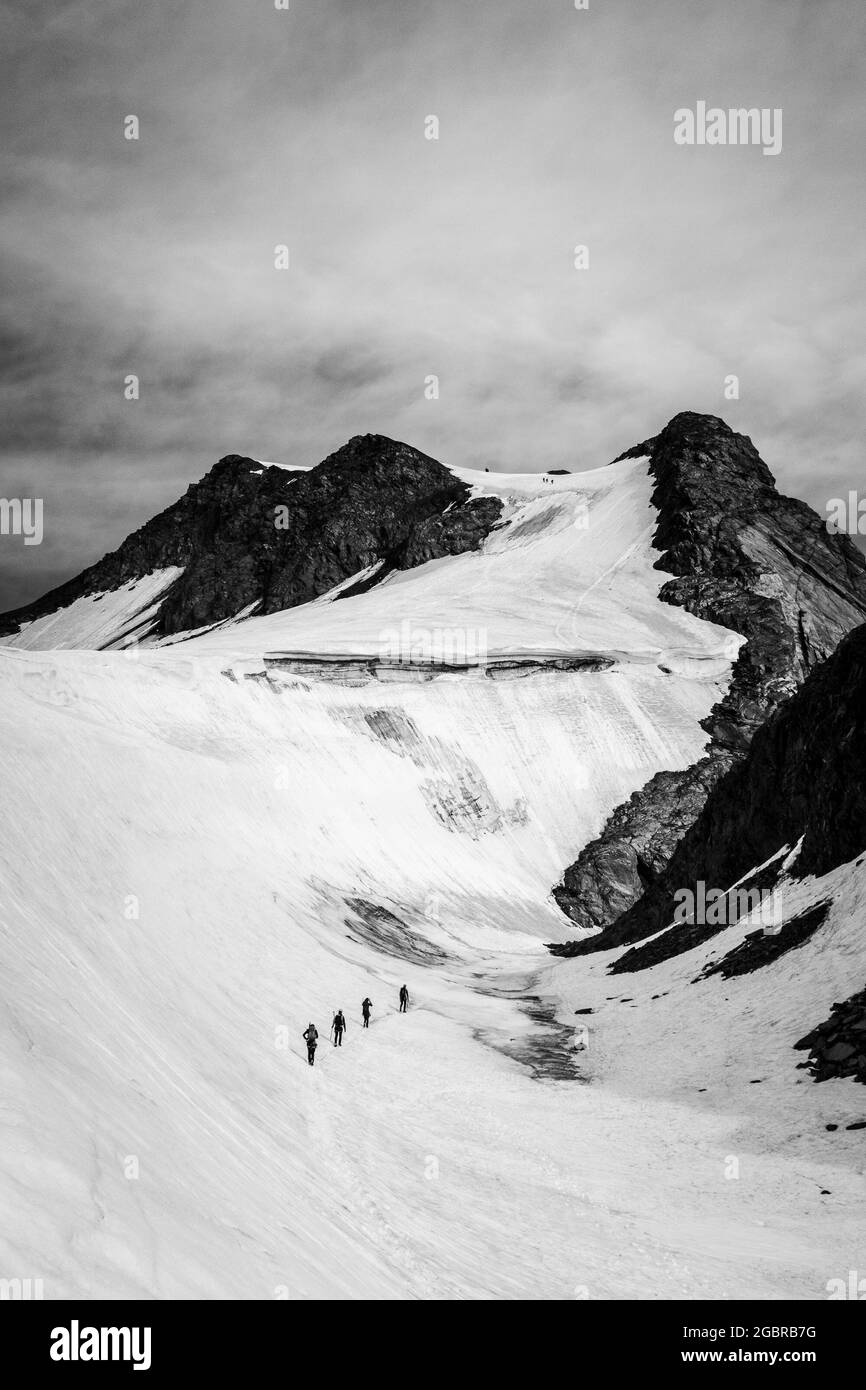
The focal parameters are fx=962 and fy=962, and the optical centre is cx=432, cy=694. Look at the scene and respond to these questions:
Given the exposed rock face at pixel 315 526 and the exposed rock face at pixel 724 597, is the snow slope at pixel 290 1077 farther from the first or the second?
the exposed rock face at pixel 315 526

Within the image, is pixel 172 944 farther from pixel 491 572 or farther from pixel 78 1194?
pixel 491 572

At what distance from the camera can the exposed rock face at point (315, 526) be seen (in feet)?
436

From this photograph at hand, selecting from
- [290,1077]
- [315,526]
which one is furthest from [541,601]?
[290,1077]

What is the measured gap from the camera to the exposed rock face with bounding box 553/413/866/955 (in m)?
67.7

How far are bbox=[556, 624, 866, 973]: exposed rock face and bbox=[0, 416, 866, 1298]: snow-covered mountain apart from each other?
1993 mm

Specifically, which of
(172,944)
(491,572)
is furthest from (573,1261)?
(491,572)

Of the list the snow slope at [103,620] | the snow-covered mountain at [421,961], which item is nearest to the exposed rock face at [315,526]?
the snow slope at [103,620]

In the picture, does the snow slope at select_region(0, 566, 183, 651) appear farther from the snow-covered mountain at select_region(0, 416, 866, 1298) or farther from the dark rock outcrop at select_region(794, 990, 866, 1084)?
the dark rock outcrop at select_region(794, 990, 866, 1084)

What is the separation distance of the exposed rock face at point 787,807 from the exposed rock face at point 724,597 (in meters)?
5.91

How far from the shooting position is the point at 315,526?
483 feet

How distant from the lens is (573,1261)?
50.1 feet

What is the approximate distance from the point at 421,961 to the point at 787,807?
60.7 ft

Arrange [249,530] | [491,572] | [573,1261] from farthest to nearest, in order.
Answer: [249,530] → [491,572] → [573,1261]
